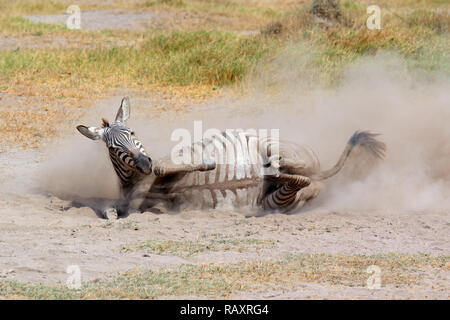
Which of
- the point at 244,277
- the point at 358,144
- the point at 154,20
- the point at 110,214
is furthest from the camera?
the point at 154,20

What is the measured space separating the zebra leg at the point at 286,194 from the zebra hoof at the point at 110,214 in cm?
145

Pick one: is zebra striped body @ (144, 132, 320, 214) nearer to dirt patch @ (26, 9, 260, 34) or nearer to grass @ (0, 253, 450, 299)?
grass @ (0, 253, 450, 299)

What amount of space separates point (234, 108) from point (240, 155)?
14.5 feet

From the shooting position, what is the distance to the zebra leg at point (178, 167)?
6938 mm

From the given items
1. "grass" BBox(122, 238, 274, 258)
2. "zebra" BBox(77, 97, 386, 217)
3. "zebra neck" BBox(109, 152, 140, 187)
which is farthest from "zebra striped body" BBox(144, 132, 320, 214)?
"grass" BBox(122, 238, 274, 258)

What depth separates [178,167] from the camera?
23.0ft

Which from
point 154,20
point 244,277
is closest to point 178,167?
point 244,277

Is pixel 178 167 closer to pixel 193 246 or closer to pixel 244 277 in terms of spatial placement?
pixel 193 246

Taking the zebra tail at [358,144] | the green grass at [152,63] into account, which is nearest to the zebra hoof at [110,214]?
the zebra tail at [358,144]

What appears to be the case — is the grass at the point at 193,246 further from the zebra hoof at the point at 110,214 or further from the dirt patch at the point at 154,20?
the dirt patch at the point at 154,20

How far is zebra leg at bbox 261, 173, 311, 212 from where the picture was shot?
7.06m

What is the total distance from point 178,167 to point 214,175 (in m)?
0.44
